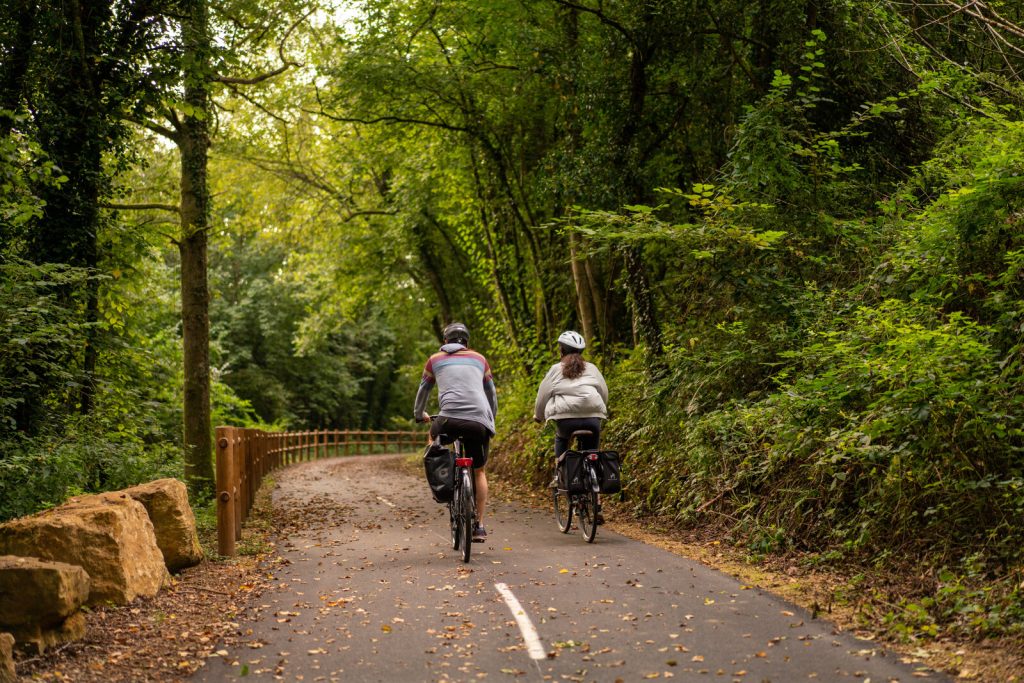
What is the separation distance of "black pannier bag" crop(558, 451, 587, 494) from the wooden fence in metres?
3.46

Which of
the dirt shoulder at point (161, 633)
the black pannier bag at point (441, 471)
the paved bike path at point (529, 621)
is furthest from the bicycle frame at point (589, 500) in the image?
the dirt shoulder at point (161, 633)

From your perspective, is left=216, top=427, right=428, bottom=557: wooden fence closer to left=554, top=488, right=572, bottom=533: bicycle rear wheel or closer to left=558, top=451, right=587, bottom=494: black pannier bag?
left=558, top=451, right=587, bottom=494: black pannier bag

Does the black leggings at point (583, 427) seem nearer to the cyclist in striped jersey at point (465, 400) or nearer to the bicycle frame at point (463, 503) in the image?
the cyclist in striped jersey at point (465, 400)

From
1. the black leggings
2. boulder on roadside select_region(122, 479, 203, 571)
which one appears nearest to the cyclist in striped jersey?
the black leggings

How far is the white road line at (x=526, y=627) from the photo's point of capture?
19.4ft

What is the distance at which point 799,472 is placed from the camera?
9242 mm

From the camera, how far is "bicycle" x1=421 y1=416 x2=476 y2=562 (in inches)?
356

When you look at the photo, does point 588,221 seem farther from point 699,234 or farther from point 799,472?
point 799,472

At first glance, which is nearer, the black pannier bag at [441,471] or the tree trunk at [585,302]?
the black pannier bag at [441,471]

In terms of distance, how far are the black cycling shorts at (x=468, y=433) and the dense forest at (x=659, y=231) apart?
102 inches

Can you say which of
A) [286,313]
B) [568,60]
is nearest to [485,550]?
[568,60]

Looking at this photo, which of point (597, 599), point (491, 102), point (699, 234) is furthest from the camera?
point (491, 102)

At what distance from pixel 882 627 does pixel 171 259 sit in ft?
123

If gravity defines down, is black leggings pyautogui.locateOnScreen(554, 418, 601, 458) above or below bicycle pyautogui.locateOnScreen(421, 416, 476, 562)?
above
